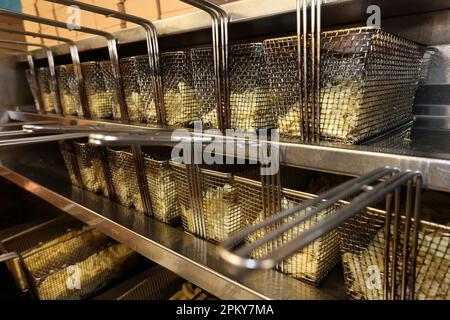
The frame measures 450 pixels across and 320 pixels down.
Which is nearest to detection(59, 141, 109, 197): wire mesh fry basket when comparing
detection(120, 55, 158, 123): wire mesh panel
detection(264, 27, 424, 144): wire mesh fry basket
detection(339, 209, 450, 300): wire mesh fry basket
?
detection(120, 55, 158, 123): wire mesh panel

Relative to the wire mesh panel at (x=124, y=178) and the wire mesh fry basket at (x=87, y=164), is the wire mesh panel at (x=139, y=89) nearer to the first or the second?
the wire mesh panel at (x=124, y=178)

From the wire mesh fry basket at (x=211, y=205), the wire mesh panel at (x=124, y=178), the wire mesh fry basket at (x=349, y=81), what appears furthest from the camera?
the wire mesh panel at (x=124, y=178)

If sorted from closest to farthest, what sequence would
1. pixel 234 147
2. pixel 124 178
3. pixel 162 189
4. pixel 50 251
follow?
1. pixel 234 147
2. pixel 162 189
3. pixel 124 178
4. pixel 50 251

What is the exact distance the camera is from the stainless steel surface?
2.58 feet

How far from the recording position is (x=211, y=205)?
0.98m

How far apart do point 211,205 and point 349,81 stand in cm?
55

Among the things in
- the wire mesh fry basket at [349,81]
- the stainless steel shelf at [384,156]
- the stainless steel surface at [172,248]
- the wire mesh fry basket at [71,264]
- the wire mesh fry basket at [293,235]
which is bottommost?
the wire mesh fry basket at [71,264]

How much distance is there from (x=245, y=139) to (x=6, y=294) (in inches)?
79.2

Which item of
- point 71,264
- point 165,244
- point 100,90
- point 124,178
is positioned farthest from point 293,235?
point 71,264

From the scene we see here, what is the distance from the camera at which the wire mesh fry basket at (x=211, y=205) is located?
3.09ft

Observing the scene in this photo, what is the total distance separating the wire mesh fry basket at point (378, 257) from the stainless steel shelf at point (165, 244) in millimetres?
102

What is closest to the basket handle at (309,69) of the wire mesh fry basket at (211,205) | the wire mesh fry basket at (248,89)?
the wire mesh fry basket at (248,89)

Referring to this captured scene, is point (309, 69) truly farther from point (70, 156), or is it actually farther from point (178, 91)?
point (70, 156)
